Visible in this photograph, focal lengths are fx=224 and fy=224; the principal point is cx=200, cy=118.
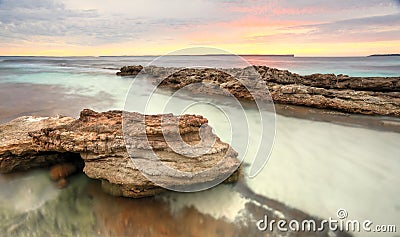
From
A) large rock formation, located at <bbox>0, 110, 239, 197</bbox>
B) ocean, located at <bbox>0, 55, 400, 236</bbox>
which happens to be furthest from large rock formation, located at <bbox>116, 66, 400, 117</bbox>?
large rock formation, located at <bbox>0, 110, 239, 197</bbox>

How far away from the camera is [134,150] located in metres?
3.84

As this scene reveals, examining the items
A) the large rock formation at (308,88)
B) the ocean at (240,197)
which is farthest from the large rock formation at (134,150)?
the large rock formation at (308,88)

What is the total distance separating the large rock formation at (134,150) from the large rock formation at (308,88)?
18.8 ft

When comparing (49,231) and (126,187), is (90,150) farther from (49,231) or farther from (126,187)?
(49,231)

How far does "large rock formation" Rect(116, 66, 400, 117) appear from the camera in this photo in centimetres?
772

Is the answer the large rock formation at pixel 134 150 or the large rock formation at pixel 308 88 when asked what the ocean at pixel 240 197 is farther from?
the large rock formation at pixel 308 88

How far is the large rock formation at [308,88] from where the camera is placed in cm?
772

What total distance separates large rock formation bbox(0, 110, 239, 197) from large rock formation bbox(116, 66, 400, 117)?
18.8ft

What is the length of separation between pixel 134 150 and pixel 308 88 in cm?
767

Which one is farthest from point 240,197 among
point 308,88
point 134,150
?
point 308,88

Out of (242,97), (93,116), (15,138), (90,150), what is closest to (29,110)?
(15,138)

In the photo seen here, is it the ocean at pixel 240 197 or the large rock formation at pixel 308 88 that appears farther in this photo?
the large rock formation at pixel 308 88

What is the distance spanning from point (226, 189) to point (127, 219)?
5.74 ft

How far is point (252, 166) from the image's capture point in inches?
183
